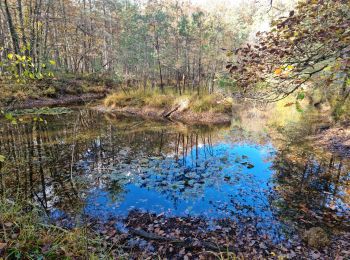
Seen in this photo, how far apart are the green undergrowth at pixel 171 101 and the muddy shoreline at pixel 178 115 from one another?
297 mm

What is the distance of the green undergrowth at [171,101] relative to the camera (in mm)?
14586

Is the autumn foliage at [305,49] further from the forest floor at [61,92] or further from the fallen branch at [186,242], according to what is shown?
the forest floor at [61,92]

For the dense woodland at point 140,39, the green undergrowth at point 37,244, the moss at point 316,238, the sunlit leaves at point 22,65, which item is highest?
the dense woodland at point 140,39

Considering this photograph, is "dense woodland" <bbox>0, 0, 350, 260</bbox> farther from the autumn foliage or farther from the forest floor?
the forest floor

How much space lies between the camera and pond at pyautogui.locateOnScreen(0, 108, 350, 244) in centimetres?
457

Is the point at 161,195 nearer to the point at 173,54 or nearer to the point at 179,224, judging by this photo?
the point at 179,224

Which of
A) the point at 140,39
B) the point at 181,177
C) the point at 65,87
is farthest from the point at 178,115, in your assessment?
the point at 140,39

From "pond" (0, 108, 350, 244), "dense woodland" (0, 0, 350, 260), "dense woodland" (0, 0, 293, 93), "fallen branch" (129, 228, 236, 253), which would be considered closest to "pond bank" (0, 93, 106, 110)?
"dense woodland" (0, 0, 293, 93)

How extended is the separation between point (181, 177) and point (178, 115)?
924 centimetres

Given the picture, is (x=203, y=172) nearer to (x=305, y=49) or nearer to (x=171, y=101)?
(x=305, y=49)

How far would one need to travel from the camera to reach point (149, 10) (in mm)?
33281

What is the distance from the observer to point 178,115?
1513 cm

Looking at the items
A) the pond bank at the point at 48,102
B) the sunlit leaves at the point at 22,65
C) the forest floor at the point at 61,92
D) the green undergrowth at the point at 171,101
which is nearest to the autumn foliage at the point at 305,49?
the sunlit leaves at the point at 22,65

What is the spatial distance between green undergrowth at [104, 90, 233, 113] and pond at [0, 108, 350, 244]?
14.4 ft
